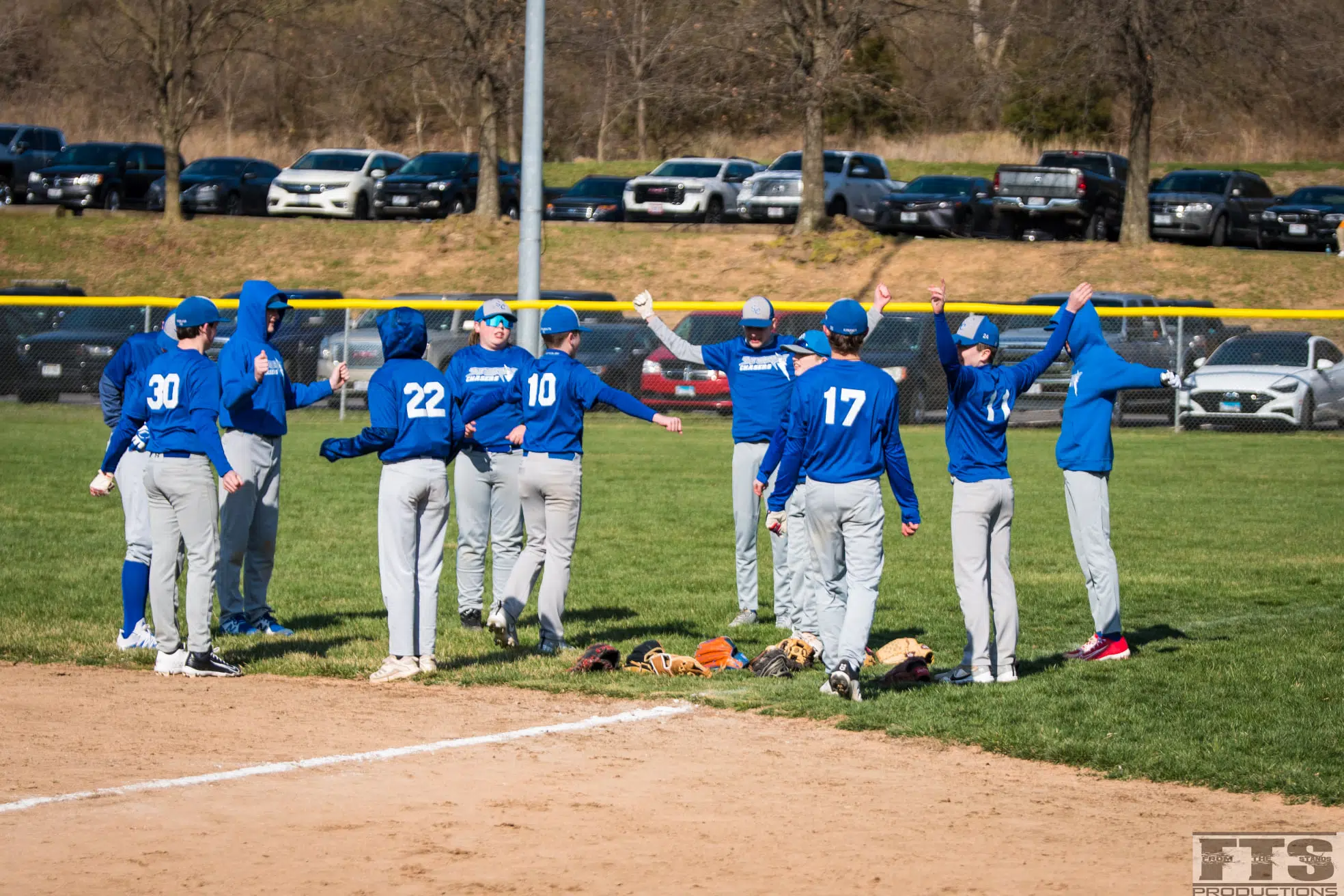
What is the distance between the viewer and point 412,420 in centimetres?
866

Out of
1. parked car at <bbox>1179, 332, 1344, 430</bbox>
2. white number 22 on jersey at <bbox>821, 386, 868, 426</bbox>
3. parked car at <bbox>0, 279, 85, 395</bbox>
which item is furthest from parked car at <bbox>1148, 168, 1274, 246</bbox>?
white number 22 on jersey at <bbox>821, 386, 868, 426</bbox>

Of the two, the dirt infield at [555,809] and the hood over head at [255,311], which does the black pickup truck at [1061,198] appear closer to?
the hood over head at [255,311]

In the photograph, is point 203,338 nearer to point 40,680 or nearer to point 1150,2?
point 40,680

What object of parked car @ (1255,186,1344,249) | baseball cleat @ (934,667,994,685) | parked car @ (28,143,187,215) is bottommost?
baseball cleat @ (934,667,994,685)

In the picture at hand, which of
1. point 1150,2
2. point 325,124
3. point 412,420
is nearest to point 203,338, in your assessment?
point 412,420

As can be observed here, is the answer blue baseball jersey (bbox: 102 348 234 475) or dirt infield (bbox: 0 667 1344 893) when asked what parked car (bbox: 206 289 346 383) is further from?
dirt infield (bbox: 0 667 1344 893)

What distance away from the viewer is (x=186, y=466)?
8656 millimetres

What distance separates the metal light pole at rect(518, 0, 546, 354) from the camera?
16672mm

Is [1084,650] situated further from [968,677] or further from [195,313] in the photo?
[195,313]

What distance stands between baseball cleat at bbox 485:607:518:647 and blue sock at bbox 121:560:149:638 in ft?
7.20

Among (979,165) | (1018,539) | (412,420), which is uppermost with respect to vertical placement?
(979,165)

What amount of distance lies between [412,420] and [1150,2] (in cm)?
2712

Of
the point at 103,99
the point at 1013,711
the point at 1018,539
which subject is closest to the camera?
the point at 1013,711

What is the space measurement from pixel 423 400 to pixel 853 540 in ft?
8.30
